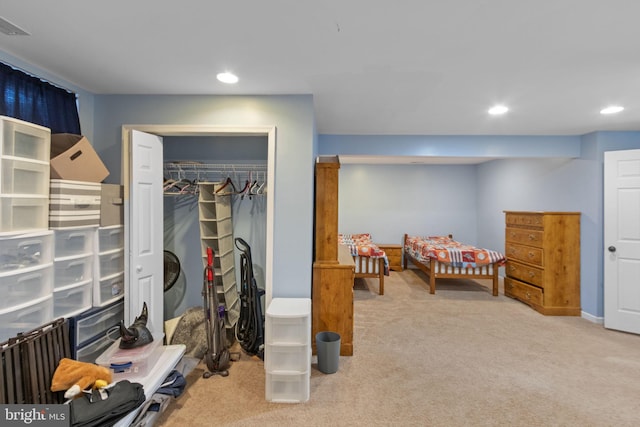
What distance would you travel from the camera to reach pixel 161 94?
8.23 feet

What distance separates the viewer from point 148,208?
2367 millimetres

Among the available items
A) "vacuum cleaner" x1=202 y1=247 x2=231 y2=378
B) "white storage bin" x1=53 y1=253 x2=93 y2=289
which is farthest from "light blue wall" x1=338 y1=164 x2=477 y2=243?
"white storage bin" x1=53 y1=253 x2=93 y2=289

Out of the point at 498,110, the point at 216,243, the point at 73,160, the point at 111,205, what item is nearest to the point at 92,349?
the point at 111,205

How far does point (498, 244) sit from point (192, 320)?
554cm

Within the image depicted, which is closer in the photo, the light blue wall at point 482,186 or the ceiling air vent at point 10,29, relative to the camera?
the ceiling air vent at point 10,29

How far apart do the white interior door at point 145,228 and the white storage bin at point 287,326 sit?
974 mm

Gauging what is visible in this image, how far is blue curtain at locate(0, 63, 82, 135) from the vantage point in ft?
6.06

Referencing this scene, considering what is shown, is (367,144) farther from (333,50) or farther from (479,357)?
(479,357)

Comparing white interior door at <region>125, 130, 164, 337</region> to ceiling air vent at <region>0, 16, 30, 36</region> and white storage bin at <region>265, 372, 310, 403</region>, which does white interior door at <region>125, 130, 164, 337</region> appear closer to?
ceiling air vent at <region>0, 16, 30, 36</region>

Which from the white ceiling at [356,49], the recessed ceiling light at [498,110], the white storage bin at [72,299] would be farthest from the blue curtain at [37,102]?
the recessed ceiling light at [498,110]

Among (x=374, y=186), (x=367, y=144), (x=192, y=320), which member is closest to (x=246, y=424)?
(x=192, y=320)

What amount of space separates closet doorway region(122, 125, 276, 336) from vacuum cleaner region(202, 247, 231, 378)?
43 cm

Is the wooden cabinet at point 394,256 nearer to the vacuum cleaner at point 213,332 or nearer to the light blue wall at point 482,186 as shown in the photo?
the light blue wall at point 482,186

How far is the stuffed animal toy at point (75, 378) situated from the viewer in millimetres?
1409
